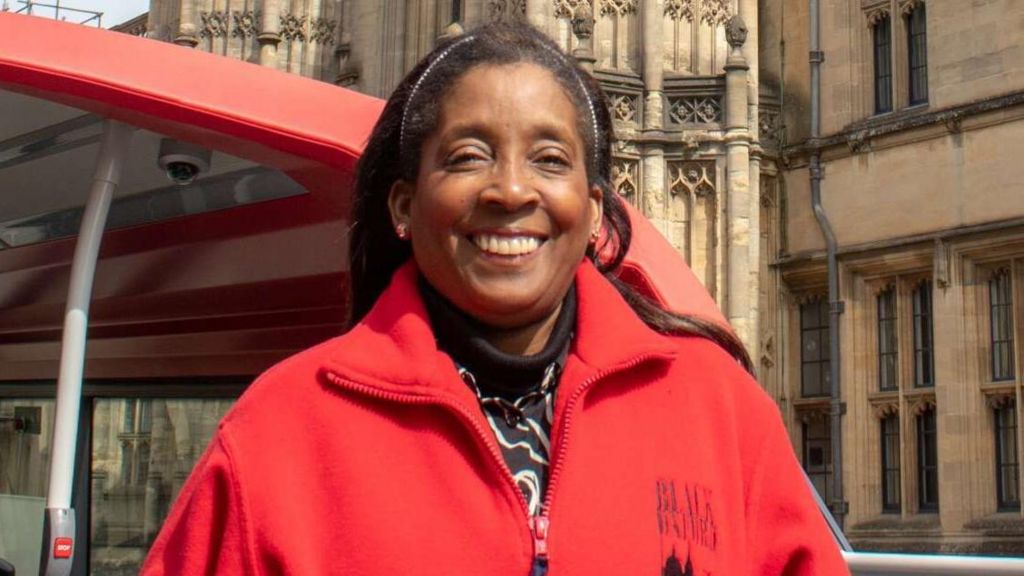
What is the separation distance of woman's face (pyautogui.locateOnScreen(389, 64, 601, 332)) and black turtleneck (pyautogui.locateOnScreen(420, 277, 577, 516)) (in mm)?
27

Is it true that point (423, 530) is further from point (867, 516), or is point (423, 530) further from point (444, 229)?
point (867, 516)

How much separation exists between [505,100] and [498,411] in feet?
1.11

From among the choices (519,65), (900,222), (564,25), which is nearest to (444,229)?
(519,65)

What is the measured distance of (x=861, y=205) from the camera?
52.0 feet

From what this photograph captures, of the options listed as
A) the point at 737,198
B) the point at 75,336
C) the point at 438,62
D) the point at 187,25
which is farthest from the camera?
the point at 187,25

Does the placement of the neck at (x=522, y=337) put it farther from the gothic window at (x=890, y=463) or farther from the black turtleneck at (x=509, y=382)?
the gothic window at (x=890, y=463)

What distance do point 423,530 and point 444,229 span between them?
13.2 inches

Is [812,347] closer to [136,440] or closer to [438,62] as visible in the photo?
[136,440]

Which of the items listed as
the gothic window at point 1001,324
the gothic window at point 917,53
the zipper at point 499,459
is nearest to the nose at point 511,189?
the zipper at point 499,459

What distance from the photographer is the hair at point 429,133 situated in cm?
176

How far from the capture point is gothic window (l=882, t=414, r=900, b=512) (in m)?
15.4

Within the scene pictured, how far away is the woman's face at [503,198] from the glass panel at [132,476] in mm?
3657

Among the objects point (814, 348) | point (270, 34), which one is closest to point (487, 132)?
point (814, 348)

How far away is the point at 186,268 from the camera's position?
4551 mm
